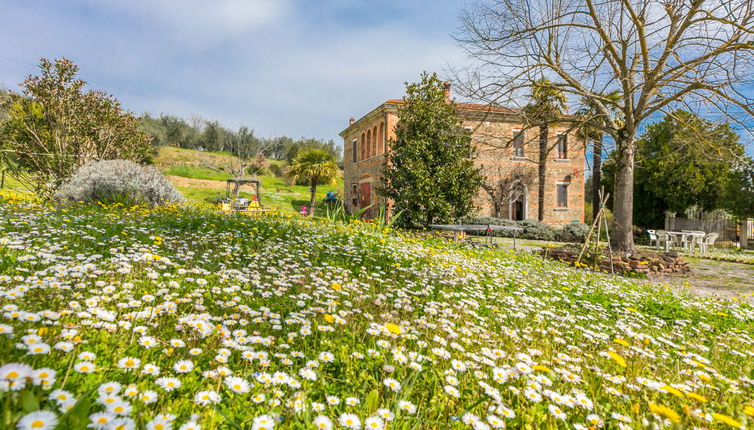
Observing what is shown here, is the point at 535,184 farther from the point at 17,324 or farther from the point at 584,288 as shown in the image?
the point at 17,324

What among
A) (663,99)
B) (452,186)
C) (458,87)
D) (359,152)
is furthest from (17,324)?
(359,152)

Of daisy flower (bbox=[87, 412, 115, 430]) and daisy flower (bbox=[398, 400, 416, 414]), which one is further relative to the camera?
daisy flower (bbox=[398, 400, 416, 414])

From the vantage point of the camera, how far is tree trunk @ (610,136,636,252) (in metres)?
10.1

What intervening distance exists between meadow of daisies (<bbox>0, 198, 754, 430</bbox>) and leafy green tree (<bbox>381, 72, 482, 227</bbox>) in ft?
32.0

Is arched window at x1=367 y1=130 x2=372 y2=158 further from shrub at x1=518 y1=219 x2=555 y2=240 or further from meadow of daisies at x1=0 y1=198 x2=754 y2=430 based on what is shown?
meadow of daisies at x1=0 y1=198 x2=754 y2=430

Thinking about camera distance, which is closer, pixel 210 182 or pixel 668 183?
pixel 668 183

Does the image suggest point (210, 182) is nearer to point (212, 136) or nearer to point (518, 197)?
point (212, 136)

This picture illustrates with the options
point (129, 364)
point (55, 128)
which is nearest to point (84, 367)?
point (129, 364)

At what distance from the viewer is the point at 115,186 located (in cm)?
1090

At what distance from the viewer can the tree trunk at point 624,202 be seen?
10.1m

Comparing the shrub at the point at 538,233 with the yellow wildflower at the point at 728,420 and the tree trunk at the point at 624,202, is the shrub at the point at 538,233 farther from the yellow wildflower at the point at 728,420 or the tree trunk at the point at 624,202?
the yellow wildflower at the point at 728,420

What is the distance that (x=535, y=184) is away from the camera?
24.2 meters

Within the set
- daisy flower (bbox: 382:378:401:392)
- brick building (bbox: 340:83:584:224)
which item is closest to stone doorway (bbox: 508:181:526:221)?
brick building (bbox: 340:83:584:224)

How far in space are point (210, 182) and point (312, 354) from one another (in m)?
38.3
